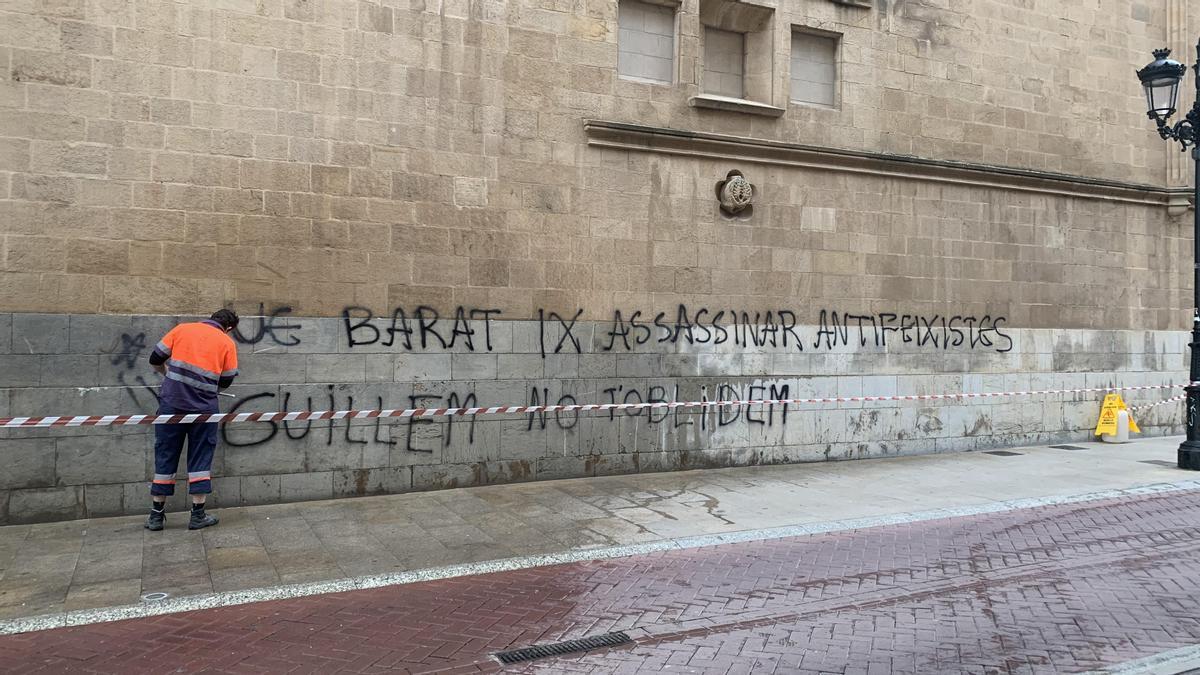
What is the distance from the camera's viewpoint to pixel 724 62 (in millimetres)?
11375

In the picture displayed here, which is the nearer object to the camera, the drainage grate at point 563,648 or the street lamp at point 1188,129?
the drainage grate at point 563,648

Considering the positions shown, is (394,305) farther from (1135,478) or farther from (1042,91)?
(1042,91)

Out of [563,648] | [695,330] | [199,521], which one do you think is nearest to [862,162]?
[695,330]

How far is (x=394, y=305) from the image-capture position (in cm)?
913

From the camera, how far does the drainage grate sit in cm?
484

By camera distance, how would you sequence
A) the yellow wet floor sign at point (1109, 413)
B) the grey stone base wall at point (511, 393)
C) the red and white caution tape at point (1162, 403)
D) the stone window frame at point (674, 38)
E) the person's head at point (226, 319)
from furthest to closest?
1. the red and white caution tape at point (1162, 403)
2. the yellow wet floor sign at point (1109, 413)
3. the stone window frame at point (674, 38)
4. the grey stone base wall at point (511, 393)
5. the person's head at point (226, 319)

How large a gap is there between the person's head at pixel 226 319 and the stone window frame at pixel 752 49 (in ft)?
20.5

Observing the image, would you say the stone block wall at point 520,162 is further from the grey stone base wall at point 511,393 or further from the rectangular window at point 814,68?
the grey stone base wall at point 511,393

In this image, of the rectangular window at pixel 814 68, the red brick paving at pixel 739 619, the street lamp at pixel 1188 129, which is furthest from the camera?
the rectangular window at pixel 814 68

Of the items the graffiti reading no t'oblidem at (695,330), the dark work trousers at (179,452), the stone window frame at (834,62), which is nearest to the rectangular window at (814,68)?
the stone window frame at (834,62)

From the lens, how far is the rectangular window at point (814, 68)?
38.1ft

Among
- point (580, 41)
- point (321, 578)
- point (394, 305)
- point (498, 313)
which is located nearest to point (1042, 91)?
point (580, 41)

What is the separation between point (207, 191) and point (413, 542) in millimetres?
4049

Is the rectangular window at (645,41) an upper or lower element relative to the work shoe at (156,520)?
upper
